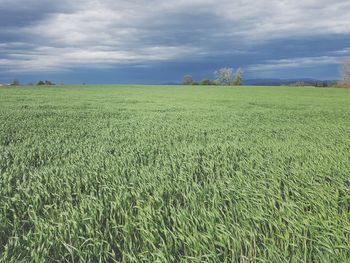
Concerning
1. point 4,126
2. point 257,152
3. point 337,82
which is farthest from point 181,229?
point 337,82

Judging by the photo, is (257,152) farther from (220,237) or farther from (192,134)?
(220,237)

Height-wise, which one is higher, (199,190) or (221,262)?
(199,190)

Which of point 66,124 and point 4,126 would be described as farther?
point 66,124

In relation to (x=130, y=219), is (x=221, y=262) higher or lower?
lower

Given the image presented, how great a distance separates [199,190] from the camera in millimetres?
5172

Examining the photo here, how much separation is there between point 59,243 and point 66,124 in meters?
12.1

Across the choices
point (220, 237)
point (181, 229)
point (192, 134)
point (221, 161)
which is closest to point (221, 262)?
point (220, 237)

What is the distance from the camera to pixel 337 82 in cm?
9131

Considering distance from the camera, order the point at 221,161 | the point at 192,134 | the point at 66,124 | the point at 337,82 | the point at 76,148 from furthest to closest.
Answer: the point at 337,82 → the point at 66,124 → the point at 192,134 → the point at 76,148 → the point at 221,161

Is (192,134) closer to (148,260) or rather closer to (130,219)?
(130,219)

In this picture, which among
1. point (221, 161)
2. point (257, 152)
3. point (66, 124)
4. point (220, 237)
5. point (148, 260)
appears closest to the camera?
point (148, 260)

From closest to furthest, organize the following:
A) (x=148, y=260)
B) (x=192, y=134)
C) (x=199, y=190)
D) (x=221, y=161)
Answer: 1. (x=148, y=260)
2. (x=199, y=190)
3. (x=221, y=161)
4. (x=192, y=134)

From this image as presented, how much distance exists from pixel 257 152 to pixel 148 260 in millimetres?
5573

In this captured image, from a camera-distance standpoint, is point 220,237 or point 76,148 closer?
point 220,237
